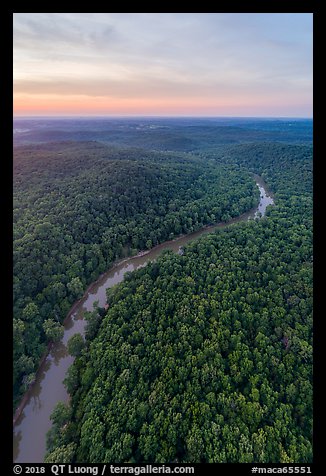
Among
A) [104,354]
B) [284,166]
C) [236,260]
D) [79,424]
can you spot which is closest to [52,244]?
[104,354]

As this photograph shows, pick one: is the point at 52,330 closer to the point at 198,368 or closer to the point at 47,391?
the point at 47,391

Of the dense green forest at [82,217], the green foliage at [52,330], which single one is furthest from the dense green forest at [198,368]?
the dense green forest at [82,217]

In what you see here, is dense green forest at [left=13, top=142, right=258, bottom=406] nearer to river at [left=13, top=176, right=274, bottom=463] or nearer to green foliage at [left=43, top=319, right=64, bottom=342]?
green foliage at [left=43, top=319, right=64, bottom=342]

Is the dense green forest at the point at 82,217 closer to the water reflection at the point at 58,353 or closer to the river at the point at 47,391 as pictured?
the water reflection at the point at 58,353

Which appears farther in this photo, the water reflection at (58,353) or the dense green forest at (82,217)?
the dense green forest at (82,217)

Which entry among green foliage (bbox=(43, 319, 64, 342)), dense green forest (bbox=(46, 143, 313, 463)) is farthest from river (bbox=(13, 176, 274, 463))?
dense green forest (bbox=(46, 143, 313, 463))

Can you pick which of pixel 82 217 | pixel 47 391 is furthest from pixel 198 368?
pixel 82 217
